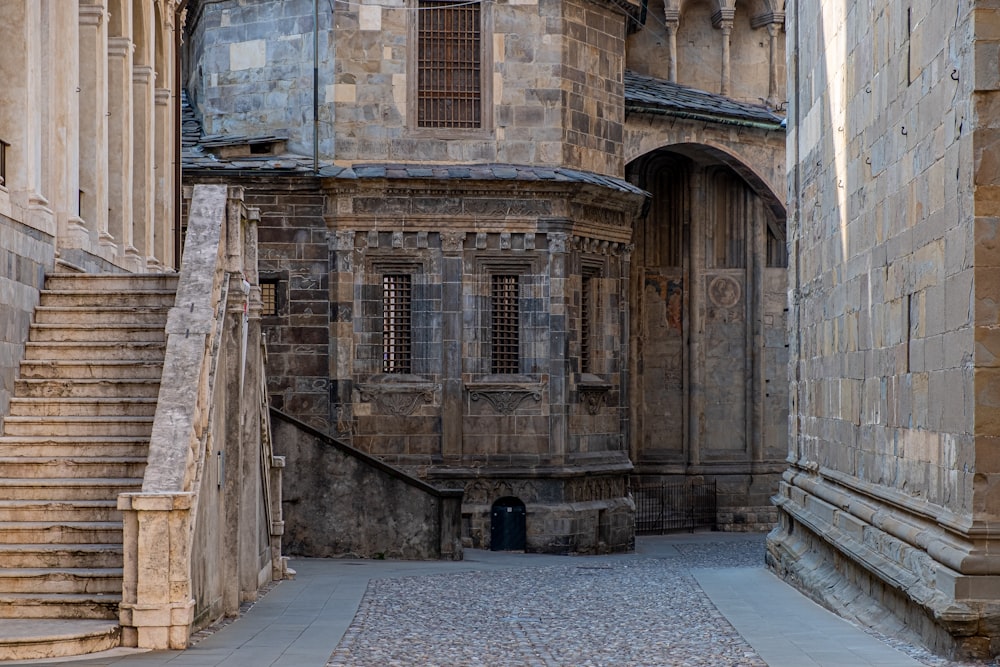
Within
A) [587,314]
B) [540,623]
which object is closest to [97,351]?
[540,623]

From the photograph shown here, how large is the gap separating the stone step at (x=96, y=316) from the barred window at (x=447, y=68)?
42.8 feet

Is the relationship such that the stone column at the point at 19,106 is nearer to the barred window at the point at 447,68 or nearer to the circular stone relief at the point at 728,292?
the barred window at the point at 447,68

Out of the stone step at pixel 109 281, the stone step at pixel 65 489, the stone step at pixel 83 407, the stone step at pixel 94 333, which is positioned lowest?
the stone step at pixel 65 489

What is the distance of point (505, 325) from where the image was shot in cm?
2683

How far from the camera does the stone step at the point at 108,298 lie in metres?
14.7

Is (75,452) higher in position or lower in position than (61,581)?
higher

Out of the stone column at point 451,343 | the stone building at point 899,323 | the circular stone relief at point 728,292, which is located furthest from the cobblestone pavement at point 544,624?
the circular stone relief at point 728,292

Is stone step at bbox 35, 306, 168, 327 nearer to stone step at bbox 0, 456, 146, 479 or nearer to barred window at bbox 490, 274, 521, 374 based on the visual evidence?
stone step at bbox 0, 456, 146, 479

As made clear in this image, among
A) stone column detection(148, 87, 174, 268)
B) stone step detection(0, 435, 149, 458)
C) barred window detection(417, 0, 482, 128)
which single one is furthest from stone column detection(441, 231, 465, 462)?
stone step detection(0, 435, 149, 458)

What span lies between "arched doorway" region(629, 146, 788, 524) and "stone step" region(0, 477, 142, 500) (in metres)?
22.3

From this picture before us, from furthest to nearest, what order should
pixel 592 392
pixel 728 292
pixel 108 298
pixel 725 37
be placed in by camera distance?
pixel 725 37
pixel 728 292
pixel 592 392
pixel 108 298

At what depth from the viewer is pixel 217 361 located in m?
13.1

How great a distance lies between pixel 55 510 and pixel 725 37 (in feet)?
83.4

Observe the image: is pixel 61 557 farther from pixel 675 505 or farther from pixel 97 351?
pixel 675 505
